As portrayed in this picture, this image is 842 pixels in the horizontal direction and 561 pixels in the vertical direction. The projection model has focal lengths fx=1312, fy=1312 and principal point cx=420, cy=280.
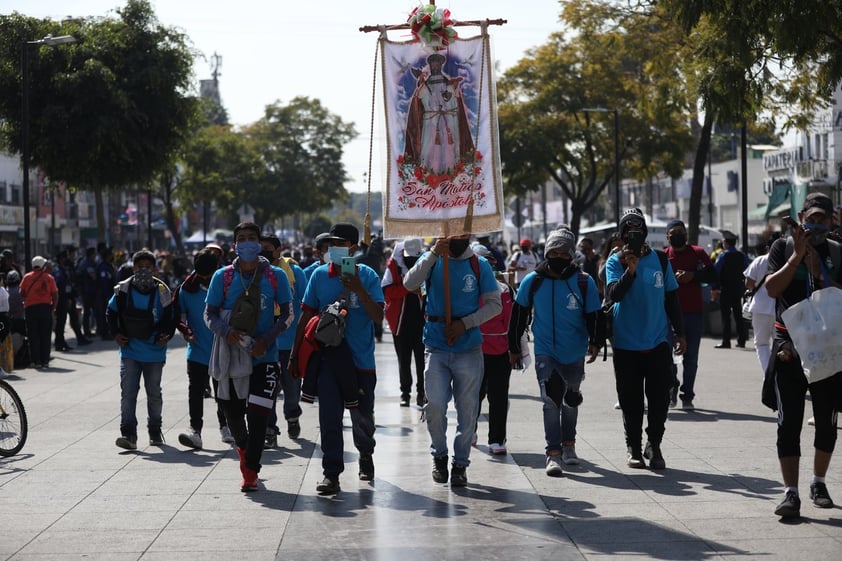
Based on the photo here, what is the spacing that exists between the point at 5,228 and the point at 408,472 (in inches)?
2090

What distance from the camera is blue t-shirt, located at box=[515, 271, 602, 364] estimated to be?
9344 mm

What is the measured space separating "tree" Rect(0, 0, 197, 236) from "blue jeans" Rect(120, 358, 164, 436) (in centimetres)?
2155

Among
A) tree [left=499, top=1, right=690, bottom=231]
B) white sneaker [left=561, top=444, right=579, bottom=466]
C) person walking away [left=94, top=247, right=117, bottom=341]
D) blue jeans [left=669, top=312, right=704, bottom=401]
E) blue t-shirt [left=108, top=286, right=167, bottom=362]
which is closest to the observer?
white sneaker [left=561, top=444, right=579, bottom=466]

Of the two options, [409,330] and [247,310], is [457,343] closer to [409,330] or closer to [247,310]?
[247,310]

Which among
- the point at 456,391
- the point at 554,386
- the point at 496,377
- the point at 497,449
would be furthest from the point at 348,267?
the point at 497,449

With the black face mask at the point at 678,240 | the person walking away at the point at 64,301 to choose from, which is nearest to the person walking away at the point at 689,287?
the black face mask at the point at 678,240

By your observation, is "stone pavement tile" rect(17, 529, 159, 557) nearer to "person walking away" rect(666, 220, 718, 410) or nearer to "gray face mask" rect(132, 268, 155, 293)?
"gray face mask" rect(132, 268, 155, 293)

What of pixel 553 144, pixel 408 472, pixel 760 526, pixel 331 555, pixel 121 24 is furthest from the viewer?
pixel 553 144

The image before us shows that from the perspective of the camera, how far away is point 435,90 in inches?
365

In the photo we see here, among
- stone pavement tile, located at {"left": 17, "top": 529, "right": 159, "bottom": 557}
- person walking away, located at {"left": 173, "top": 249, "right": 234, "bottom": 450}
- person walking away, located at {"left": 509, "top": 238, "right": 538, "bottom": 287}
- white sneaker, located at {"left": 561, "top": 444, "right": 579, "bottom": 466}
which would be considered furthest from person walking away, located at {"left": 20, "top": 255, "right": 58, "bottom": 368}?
stone pavement tile, located at {"left": 17, "top": 529, "right": 159, "bottom": 557}

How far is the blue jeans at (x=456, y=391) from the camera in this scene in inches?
350

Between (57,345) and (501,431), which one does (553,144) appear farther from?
(501,431)

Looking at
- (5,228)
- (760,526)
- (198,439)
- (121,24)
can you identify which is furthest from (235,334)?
(5,228)

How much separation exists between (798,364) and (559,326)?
2.15 m
